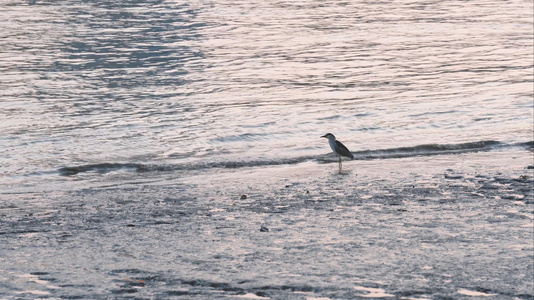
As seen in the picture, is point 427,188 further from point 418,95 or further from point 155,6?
point 155,6

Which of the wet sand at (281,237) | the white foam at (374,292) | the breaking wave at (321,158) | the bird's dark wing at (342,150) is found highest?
the white foam at (374,292)

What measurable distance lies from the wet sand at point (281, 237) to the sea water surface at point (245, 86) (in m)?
2.66

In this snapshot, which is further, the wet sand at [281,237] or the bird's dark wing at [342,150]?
the bird's dark wing at [342,150]

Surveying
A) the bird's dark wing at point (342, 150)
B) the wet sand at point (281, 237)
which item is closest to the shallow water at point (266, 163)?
the wet sand at point (281, 237)

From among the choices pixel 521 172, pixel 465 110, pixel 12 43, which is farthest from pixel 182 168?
pixel 12 43

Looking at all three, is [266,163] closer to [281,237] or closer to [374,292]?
[281,237]

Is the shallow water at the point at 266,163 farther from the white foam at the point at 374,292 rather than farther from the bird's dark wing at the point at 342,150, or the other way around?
the bird's dark wing at the point at 342,150

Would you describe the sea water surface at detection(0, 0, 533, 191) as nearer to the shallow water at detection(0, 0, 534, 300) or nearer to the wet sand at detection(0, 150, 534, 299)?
the shallow water at detection(0, 0, 534, 300)

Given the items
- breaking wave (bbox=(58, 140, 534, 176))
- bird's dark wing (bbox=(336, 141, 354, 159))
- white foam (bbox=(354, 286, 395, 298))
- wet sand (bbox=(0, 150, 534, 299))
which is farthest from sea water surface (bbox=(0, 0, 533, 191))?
white foam (bbox=(354, 286, 395, 298))

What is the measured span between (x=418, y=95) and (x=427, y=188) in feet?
32.5

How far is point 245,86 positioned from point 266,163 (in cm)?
831

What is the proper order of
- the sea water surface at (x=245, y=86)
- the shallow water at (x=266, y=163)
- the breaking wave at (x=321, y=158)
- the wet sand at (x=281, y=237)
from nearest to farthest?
the wet sand at (x=281, y=237)
the shallow water at (x=266, y=163)
the breaking wave at (x=321, y=158)
the sea water surface at (x=245, y=86)

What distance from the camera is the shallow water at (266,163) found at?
7.66 metres

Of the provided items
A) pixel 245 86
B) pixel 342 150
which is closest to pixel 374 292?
pixel 342 150
